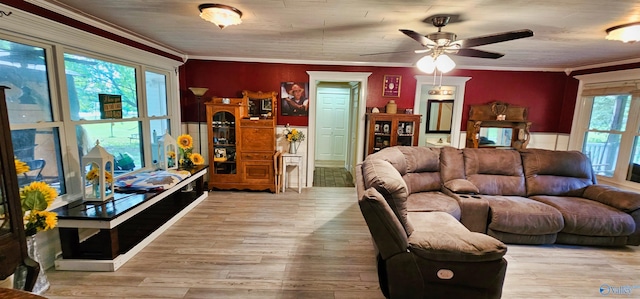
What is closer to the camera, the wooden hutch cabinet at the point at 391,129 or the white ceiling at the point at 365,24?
the white ceiling at the point at 365,24

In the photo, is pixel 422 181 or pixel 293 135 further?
pixel 293 135

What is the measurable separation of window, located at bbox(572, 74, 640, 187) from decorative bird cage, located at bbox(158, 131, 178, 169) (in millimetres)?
6405

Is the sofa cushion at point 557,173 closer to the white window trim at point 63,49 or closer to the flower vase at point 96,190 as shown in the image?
the flower vase at point 96,190

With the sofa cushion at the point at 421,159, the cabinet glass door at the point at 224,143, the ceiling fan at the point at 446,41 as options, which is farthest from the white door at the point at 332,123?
the ceiling fan at the point at 446,41

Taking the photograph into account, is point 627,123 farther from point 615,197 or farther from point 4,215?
point 4,215

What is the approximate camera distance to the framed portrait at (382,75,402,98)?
4703 mm

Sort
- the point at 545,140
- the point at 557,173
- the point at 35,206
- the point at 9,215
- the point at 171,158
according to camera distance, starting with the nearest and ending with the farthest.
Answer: the point at 9,215
the point at 35,206
the point at 557,173
the point at 171,158
the point at 545,140

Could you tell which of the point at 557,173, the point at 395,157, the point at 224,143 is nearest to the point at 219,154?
the point at 224,143

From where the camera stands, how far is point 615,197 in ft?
9.71

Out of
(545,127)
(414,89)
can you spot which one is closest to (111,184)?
(414,89)

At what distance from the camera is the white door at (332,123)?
659cm

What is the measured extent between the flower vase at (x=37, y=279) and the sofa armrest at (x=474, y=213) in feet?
11.8

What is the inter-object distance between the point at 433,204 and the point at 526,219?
3.12ft

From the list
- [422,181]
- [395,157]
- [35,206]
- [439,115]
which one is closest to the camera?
[35,206]
